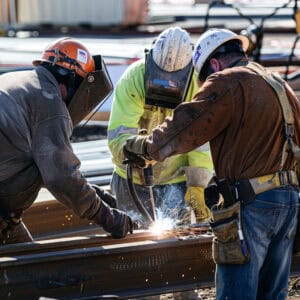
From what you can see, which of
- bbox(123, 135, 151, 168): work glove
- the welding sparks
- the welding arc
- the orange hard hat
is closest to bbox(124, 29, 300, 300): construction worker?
bbox(123, 135, 151, 168): work glove

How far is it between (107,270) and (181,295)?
997 mm

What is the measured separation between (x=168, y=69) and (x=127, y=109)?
432 mm

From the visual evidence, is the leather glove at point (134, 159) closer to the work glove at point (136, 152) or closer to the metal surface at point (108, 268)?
the work glove at point (136, 152)

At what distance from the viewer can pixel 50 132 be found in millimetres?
5125

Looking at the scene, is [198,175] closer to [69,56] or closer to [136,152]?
[136,152]

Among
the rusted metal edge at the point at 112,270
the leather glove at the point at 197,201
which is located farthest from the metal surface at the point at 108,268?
the leather glove at the point at 197,201

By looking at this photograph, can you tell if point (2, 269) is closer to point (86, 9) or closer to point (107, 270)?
point (107, 270)

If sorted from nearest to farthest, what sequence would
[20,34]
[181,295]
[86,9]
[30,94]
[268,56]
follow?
[30,94]
[181,295]
[268,56]
[20,34]
[86,9]

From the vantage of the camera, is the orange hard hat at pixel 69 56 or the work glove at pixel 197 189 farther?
the work glove at pixel 197 189

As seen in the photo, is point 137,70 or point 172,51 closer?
point 172,51

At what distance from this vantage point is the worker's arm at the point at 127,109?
6254 millimetres

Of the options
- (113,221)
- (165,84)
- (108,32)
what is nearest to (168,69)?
(165,84)

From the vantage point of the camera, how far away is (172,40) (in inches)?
247

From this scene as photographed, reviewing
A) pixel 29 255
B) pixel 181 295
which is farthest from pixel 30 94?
pixel 181 295
